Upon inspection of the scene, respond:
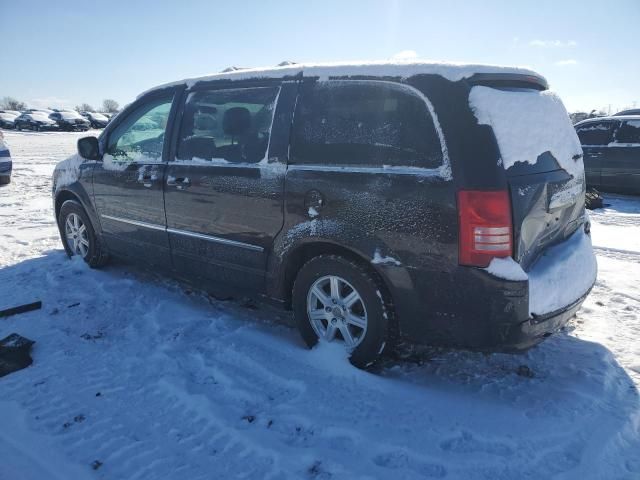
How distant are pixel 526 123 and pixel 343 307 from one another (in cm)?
154

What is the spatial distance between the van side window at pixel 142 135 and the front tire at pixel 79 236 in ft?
2.89

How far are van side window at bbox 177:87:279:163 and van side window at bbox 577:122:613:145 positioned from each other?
8.72 m

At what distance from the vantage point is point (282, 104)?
10.5 feet

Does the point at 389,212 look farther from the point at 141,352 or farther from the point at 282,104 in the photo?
the point at 141,352

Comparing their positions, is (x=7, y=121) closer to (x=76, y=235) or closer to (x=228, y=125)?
(x=76, y=235)

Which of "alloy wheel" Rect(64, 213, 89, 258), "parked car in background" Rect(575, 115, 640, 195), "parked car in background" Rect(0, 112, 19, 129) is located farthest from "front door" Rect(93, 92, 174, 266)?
"parked car in background" Rect(0, 112, 19, 129)

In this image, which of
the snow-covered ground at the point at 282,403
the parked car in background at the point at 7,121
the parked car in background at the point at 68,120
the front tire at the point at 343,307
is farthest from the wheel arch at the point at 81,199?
the parked car in background at the point at 7,121

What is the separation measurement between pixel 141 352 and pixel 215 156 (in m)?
1.51

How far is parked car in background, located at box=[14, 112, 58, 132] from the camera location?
34.9m

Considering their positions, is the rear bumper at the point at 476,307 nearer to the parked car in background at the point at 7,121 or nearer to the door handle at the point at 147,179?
the door handle at the point at 147,179

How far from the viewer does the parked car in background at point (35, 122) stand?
34.9m

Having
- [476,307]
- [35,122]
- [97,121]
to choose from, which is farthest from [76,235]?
[97,121]

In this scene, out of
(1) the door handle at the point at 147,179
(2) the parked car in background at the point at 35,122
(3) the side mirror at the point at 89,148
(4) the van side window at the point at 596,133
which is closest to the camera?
(1) the door handle at the point at 147,179

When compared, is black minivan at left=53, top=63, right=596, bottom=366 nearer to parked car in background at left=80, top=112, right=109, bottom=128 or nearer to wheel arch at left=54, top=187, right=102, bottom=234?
wheel arch at left=54, top=187, right=102, bottom=234
